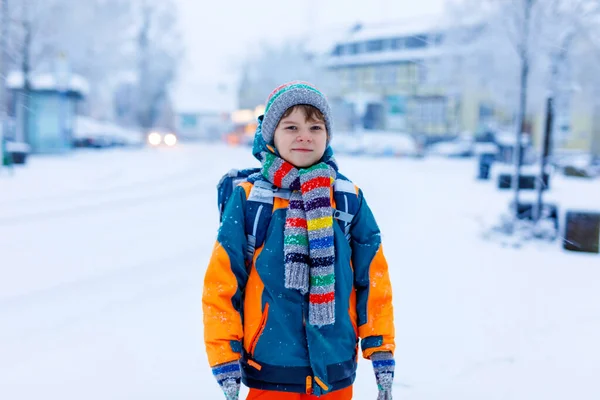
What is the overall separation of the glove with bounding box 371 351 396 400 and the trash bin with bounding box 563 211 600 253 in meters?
6.83

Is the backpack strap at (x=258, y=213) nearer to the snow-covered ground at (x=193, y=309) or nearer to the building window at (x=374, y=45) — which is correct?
the snow-covered ground at (x=193, y=309)

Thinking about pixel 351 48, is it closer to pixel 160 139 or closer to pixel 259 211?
pixel 160 139

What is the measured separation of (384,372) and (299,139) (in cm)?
94

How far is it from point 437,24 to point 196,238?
996 inches

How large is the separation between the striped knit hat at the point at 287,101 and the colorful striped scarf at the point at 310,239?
16 cm

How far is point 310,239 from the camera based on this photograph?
2.00m

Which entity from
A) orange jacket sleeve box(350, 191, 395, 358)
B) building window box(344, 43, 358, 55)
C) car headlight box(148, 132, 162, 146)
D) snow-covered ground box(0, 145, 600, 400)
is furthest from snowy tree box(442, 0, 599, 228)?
building window box(344, 43, 358, 55)

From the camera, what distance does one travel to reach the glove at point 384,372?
209cm

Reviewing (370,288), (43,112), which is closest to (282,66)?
(43,112)

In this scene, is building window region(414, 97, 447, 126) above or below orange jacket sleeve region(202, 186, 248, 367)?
above

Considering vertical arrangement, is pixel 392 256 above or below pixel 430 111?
below

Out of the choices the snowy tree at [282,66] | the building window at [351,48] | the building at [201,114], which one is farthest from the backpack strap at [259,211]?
the building at [201,114]

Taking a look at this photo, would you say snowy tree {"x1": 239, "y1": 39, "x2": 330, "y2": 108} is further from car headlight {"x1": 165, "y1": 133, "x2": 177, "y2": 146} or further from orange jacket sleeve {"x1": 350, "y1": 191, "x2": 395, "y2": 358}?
orange jacket sleeve {"x1": 350, "y1": 191, "x2": 395, "y2": 358}

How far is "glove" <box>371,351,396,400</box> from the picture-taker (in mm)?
2090
